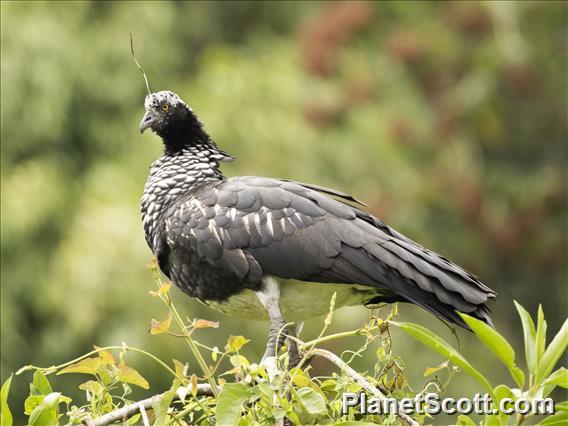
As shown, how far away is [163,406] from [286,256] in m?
0.86

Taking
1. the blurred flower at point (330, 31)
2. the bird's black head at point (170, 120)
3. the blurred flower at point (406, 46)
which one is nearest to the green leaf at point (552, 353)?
the bird's black head at point (170, 120)

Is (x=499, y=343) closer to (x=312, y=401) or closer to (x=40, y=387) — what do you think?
(x=312, y=401)

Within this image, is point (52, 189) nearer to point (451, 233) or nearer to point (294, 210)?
point (451, 233)

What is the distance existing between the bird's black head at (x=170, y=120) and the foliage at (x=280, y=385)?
1.20m

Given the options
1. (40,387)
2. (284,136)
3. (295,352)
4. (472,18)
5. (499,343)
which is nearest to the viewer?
(499,343)

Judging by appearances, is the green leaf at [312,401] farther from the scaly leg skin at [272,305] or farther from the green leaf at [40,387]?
the scaly leg skin at [272,305]

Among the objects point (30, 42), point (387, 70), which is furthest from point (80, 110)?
point (387, 70)

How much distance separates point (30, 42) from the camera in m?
7.91

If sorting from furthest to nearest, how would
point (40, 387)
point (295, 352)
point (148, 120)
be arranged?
point (148, 120) → point (295, 352) → point (40, 387)

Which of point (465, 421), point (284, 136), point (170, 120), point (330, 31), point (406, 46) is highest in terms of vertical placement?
point (330, 31)

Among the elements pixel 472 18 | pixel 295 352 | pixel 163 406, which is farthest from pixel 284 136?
pixel 163 406

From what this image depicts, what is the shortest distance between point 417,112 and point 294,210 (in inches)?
244

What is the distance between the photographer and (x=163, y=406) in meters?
1.99

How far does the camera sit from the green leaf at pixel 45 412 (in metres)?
1.96
